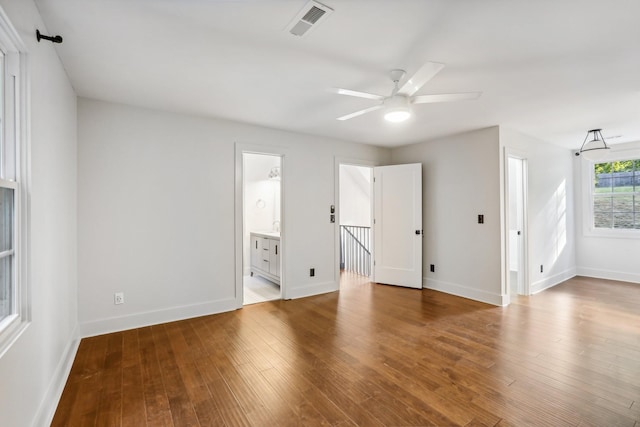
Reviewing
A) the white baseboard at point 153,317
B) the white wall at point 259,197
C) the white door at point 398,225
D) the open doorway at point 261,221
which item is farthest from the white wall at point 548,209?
the white wall at point 259,197

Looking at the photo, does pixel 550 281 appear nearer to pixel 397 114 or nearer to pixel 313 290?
pixel 313 290

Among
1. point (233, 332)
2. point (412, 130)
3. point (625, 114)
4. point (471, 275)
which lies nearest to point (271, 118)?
point (412, 130)

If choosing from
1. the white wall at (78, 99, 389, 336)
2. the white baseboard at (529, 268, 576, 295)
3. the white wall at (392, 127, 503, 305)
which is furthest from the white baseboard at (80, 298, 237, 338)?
the white baseboard at (529, 268, 576, 295)

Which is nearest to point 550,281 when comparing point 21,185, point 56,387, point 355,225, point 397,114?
point 355,225

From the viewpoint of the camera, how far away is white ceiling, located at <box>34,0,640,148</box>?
173 centimetres

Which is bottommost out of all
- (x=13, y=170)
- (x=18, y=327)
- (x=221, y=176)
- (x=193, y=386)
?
(x=193, y=386)

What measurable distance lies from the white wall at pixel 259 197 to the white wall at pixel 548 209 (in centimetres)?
425

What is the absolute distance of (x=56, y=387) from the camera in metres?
2.02

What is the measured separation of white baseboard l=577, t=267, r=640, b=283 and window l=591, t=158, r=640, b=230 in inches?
31.7

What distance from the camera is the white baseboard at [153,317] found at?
303 centimetres

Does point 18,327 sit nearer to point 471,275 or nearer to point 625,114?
point 471,275

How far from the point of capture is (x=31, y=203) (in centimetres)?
162

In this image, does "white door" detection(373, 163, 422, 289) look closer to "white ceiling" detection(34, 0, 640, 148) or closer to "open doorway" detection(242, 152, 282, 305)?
"white ceiling" detection(34, 0, 640, 148)

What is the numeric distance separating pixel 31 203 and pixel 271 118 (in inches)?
101
